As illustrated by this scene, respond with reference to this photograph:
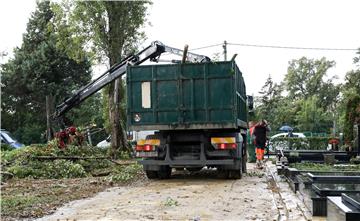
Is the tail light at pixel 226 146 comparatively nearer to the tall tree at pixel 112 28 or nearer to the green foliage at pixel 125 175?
the green foliage at pixel 125 175

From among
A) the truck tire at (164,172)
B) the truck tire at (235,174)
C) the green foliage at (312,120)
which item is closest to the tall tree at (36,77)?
the truck tire at (164,172)

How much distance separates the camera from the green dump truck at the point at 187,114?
500 inches

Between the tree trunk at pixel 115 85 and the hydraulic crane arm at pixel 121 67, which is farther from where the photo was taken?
the tree trunk at pixel 115 85

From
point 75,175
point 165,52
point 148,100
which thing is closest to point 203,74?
point 148,100

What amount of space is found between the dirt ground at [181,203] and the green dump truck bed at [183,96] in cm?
160

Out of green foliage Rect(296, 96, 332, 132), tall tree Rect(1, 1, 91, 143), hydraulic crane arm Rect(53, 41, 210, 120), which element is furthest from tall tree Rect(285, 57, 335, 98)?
hydraulic crane arm Rect(53, 41, 210, 120)

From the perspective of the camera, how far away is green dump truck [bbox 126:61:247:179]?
41.7 feet

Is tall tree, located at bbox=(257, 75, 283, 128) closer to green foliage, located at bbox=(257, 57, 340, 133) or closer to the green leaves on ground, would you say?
green foliage, located at bbox=(257, 57, 340, 133)

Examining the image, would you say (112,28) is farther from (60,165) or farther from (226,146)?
(226,146)

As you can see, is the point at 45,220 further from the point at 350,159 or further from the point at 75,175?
the point at 350,159

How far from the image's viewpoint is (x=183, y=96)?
12.9 meters

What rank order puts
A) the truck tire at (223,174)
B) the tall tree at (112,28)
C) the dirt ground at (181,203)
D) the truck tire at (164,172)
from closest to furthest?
the dirt ground at (181,203) < the truck tire at (223,174) < the truck tire at (164,172) < the tall tree at (112,28)

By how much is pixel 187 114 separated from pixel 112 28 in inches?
558

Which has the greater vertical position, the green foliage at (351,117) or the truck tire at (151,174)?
the green foliage at (351,117)
